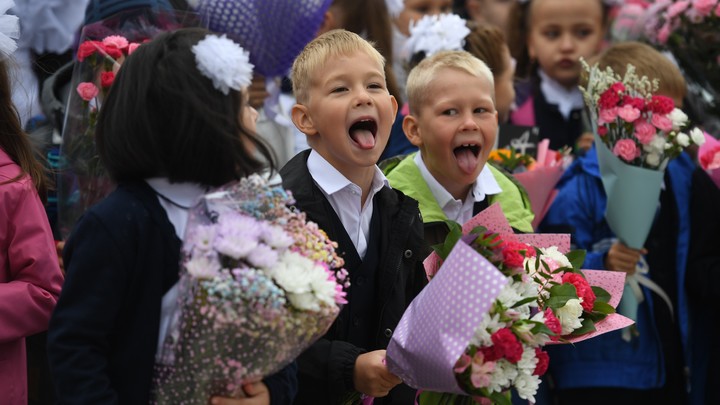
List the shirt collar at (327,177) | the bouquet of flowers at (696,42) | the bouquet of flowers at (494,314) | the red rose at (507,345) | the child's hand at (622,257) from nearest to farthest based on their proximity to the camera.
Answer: the bouquet of flowers at (494,314) → the red rose at (507,345) → the shirt collar at (327,177) → the child's hand at (622,257) → the bouquet of flowers at (696,42)

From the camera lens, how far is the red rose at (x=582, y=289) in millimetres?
3492

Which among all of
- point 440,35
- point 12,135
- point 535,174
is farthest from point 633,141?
point 12,135

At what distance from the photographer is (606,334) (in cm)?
506

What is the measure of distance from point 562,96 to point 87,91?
10.1ft

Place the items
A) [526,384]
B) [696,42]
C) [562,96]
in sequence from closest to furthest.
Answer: [526,384] < [696,42] < [562,96]

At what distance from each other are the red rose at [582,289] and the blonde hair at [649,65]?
2.05m

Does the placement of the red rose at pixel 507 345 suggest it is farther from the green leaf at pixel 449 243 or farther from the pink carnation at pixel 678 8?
the pink carnation at pixel 678 8

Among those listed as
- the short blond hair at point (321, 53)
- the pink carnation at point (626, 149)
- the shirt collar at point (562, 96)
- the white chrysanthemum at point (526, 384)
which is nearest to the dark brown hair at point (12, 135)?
the short blond hair at point (321, 53)

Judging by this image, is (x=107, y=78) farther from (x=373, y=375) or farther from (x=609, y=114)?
(x=609, y=114)

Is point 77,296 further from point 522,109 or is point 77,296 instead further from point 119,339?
point 522,109

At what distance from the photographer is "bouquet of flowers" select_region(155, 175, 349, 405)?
2.60 m

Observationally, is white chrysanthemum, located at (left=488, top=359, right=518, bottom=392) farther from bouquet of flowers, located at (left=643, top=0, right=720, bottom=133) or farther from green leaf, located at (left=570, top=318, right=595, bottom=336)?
bouquet of flowers, located at (left=643, top=0, right=720, bottom=133)

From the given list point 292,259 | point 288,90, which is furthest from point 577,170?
point 292,259

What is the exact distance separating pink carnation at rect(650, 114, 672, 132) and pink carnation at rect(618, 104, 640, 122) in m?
0.09
